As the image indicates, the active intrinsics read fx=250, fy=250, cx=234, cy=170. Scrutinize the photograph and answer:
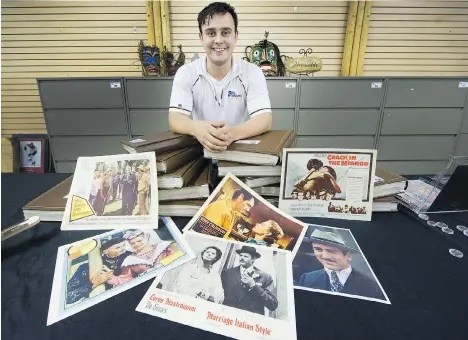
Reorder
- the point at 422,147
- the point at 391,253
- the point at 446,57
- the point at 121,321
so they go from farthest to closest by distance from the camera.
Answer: the point at 446,57 → the point at 422,147 → the point at 391,253 → the point at 121,321

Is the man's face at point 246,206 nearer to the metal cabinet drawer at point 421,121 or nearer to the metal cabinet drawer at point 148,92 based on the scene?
the metal cabinet drawer at point 148,92

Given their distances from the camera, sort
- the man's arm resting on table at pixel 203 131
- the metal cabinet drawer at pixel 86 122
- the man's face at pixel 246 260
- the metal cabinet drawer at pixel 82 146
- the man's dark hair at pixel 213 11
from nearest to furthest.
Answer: the man's face at pixel 246 260 < the man's arm resting on table at pixel 203 131 < the man's dark hair at pixel 213 11 < the metal cabinet drawer at pixel 86 122 < the metal cabinet drawer at pixel 82 146

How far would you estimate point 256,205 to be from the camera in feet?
2.63

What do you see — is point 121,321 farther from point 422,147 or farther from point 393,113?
point 422,147

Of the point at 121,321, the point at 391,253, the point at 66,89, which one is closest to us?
the point at 121,321

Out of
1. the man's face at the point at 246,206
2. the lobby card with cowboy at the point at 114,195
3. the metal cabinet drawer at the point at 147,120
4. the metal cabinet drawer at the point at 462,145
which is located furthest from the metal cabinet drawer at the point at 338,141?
the lobby card with cowboy at the point at 114,195

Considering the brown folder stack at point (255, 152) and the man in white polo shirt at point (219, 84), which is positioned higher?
the man in white polo shirt at point (219, 84)

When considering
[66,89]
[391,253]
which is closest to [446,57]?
[391,253]

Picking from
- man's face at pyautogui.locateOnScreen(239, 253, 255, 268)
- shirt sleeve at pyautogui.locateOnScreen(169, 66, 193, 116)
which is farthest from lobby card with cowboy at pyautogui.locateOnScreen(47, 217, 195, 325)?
shirt sleeve at pyautogui.locateOnScreen(169, 66, 193, 116)

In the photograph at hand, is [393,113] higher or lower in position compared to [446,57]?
lower

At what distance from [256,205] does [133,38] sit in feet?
11.0

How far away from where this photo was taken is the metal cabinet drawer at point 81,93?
9.21 ft

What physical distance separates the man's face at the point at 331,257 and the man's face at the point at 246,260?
17cm

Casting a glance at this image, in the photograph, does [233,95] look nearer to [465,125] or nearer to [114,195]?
[114,195]
